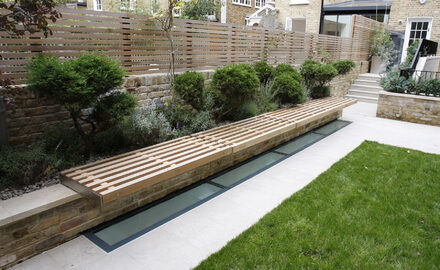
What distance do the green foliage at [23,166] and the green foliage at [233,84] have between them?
9.42 feet

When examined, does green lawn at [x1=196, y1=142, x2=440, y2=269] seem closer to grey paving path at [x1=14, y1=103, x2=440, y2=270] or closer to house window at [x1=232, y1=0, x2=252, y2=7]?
grey paving path at [x1=14, y1=103, x2=440, y2=270]

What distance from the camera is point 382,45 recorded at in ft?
44.4

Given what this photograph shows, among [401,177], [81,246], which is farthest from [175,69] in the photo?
[401,177]

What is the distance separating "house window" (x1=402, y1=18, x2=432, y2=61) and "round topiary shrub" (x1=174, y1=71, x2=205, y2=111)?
12673mm

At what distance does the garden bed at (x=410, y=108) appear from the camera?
24.9 feet

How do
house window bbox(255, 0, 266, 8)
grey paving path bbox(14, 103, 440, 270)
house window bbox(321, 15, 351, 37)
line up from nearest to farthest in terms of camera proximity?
grey paving path bbox(14, 103, 440, 270)
house window bbox(321, 15, 351, 37)
house window bbox(255, 0, 266, 8)

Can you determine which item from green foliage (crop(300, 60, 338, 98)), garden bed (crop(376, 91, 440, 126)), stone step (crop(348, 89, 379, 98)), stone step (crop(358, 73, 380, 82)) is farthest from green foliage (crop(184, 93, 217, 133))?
stone step (crop(358, 73, 380, 82))

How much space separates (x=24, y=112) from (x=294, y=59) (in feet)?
24.7

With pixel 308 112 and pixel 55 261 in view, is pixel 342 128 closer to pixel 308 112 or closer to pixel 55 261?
pixel 308 112

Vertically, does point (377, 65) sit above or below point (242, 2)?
below

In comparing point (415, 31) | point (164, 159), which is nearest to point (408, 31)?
point (415, 31)

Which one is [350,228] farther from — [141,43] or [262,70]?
[262,70]

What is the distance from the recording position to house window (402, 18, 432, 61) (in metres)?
13.8

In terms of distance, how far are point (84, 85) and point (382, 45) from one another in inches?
541
